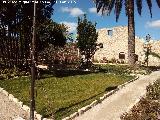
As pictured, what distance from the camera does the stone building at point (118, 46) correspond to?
53156 millimetres

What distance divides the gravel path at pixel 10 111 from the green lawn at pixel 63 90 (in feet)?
2.15

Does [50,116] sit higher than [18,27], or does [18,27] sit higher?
[18,27]

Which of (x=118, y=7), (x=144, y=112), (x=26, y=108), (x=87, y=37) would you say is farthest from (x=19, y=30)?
(x=144, y=112)

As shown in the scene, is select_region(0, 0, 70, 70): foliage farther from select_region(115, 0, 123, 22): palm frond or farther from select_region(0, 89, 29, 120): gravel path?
select_region(0, 89, 29, 120): gravel path

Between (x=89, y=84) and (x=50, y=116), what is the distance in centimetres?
897

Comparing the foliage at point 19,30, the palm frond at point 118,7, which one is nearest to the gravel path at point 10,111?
the foliage at point 19,30

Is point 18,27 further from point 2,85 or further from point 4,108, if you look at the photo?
point 4,108

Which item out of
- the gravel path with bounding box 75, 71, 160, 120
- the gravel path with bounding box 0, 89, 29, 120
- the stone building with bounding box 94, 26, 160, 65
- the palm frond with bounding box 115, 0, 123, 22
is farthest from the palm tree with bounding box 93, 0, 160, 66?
the gravel path with bounding box 0, 89, 29, 120

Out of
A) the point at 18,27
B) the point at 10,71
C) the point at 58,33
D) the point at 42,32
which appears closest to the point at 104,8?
the point at 58,33

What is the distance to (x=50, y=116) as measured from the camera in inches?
597

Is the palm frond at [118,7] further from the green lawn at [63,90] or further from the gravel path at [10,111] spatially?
the gravel path at [10,111]

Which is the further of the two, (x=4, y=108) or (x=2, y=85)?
(x=2, y=85)

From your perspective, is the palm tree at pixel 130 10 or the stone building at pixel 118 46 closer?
the palm tree at pixel 130 10

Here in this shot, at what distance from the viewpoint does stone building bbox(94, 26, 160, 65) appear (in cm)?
5316
